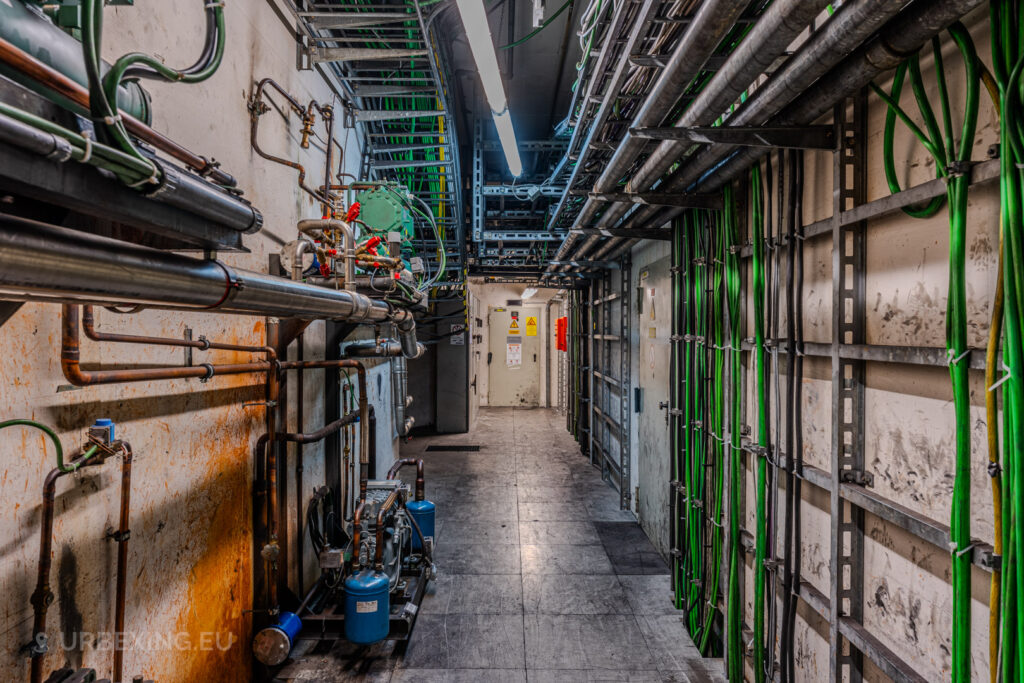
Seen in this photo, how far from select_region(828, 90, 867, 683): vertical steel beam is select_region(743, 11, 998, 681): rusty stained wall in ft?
0.10

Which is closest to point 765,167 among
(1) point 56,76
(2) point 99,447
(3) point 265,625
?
(1) point 56,76

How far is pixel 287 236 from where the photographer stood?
9.46 ft

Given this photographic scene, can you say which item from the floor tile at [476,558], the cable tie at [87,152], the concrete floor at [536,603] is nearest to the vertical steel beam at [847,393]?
the concrete floor at [536,603]

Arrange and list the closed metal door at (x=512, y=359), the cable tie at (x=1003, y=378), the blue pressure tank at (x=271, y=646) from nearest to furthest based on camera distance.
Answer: the cable tie at (x=1003, y=378), the blue pressure tank at (x=271, y=646), the closed metal door at (x=512, y=359)

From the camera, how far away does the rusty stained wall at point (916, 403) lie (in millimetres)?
1244

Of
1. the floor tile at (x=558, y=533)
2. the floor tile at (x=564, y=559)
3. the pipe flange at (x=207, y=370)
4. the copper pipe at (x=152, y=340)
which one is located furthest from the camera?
the floor tile at (x=558, y=533)

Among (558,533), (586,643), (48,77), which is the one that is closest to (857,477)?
(586,643)

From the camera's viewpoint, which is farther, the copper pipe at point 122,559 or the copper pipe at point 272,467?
the copper pipe at point 272,467

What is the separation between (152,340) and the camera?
1744 millimetres

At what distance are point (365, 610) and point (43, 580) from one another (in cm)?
168

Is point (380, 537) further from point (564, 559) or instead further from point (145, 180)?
point (145, 180)

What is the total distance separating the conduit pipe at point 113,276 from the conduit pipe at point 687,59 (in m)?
1.45

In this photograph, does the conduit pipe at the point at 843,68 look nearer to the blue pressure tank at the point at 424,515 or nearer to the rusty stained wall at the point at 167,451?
the rusty stained wall at the point at 167,451

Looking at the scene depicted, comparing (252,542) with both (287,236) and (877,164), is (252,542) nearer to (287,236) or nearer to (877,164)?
(287,236)
